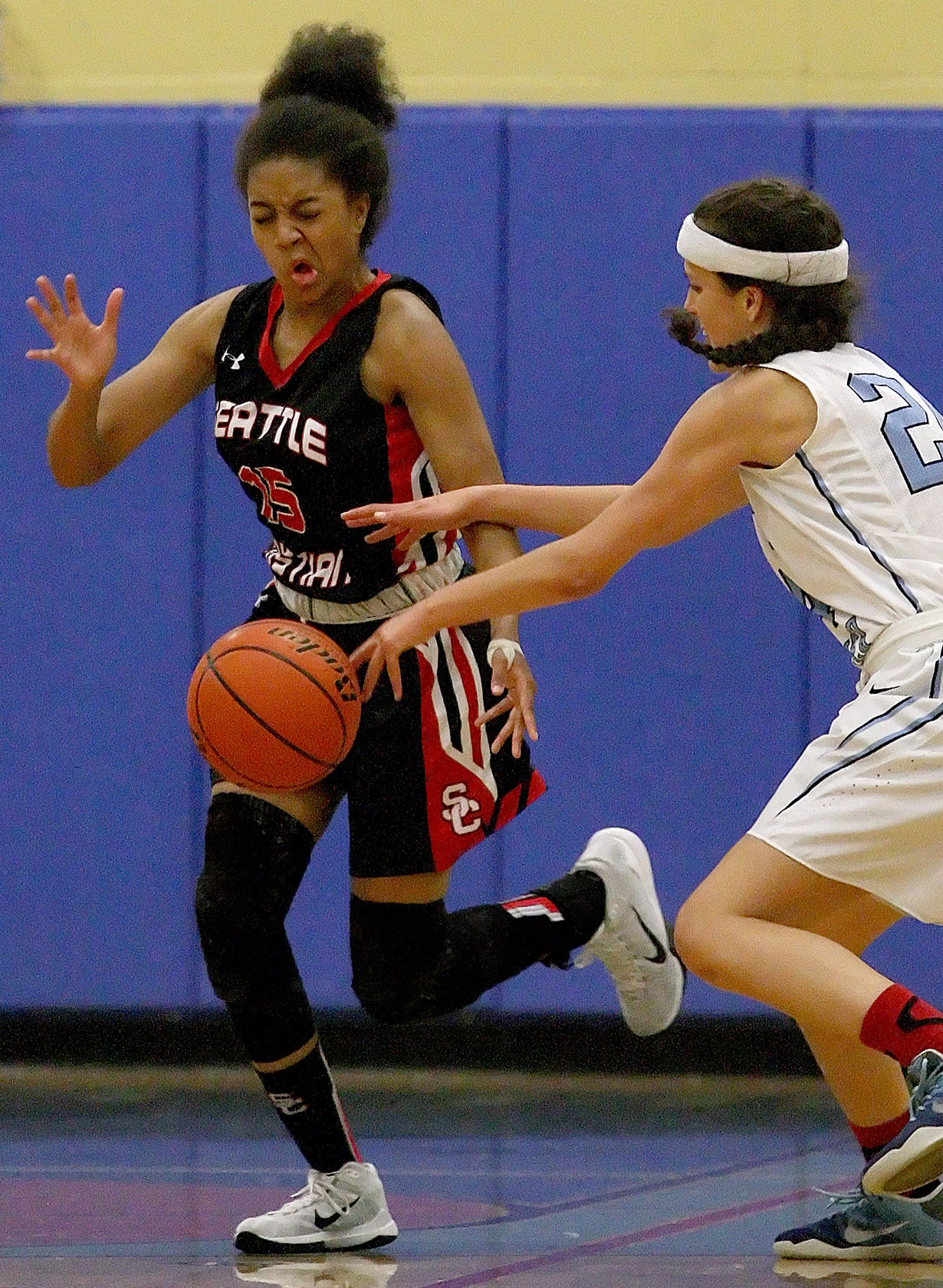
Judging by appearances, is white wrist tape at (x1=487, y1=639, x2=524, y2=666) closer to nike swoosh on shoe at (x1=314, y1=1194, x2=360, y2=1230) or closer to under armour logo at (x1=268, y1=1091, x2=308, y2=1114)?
under armour logo at (x1=268, y1=1091, x2=308, y2=1114)

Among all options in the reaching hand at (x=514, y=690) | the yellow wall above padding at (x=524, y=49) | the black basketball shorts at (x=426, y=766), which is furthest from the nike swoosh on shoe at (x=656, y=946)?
the yellow wall above padding at (x=524, y=49)

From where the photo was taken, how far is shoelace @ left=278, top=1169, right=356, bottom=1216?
3.48m

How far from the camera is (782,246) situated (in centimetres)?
314

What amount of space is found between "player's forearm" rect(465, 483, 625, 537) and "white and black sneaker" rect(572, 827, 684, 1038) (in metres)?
0.97

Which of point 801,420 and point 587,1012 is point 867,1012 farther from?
point 587,1012

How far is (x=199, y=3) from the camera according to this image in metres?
5.44

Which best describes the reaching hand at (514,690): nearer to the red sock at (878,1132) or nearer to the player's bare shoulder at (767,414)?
the player's bare shoulder at (767,414)

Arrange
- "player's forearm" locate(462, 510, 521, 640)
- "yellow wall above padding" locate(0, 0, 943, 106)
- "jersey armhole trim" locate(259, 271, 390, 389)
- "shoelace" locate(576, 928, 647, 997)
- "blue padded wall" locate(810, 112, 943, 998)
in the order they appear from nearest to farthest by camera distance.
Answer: "player's forearm" locate(462, 510, 521, 640) < "jersey armhole trim" locate(259, 271, 390, 389) < "shoelace" locate(576, 928, 647, 997) < "blue padded wall" locate(810, 112, 943, 998) < "yellow wall above padding" locate(0, 0, 943, 106)

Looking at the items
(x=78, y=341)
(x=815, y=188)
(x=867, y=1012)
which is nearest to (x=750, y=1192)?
(x=867, y=1012)

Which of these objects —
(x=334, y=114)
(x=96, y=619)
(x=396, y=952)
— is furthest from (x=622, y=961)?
(x=96, y=619)

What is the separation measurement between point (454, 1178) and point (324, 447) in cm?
158

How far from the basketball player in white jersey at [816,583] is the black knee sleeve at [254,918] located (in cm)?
44

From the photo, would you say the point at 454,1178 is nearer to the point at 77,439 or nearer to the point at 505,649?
the point at 505,649

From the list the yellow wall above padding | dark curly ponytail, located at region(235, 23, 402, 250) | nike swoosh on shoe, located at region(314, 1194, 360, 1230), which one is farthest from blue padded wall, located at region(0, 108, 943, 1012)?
nike swoosh on shoe, located at region(314, 1194, 360, 1230)
